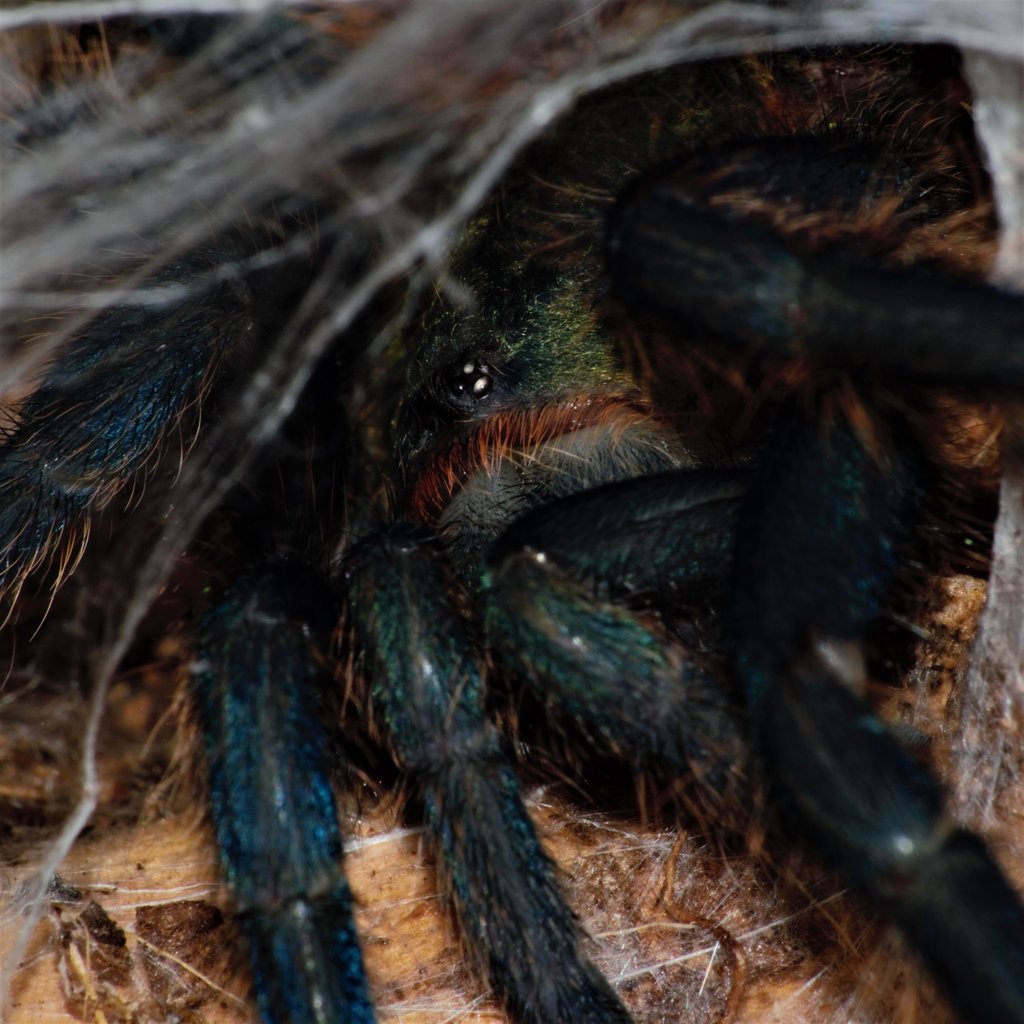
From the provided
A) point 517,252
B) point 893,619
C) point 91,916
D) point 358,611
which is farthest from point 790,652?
point 91,916

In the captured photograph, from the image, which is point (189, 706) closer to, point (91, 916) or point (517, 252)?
Result: point (91, 916)

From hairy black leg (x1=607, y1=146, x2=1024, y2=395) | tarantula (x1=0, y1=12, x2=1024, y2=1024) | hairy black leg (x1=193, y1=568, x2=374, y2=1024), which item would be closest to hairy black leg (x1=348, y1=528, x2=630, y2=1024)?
tarantula (x1=0, y1=12, x2=1024, y2=1024)

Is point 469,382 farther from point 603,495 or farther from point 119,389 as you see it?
point 119,389

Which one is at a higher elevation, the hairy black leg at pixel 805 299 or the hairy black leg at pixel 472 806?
the hairy black leg at pixel 805 299

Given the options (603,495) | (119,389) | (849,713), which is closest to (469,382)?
(603,495)

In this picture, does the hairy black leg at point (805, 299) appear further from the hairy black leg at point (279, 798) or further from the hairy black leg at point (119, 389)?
the hairy black leg at point (119, 389)

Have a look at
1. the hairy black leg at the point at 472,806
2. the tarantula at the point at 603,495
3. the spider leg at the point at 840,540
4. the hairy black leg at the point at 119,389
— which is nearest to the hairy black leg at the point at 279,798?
the tarantula at the point at 603,495

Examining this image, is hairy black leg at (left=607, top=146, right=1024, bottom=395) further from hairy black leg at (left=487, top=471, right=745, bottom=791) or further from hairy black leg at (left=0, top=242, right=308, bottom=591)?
hairy black leg at (left=0, top=242, right=308, bottom=591)
